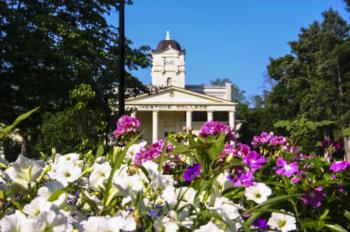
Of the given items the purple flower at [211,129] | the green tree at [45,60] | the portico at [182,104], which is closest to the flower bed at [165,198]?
the purple flower at [211,129]

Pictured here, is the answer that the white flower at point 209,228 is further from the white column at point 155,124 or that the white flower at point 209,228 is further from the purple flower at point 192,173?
the white column at point 155,124

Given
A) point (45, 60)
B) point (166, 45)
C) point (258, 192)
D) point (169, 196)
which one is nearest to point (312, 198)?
point (258, 192)

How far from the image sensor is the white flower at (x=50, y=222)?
126 centimetres

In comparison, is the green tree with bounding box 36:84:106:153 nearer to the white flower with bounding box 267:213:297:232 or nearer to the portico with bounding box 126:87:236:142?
the white flower with bounding box 267:213:297:232

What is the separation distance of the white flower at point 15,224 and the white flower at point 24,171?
1.22ft

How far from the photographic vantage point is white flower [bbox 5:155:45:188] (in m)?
Answer: 1.63

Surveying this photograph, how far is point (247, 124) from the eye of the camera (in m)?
62.5

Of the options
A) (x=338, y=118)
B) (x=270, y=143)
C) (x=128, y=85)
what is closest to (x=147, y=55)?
(x=128, y=85)

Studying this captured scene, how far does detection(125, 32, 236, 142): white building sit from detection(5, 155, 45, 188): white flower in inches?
2061

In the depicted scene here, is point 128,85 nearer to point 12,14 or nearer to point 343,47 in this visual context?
point 12,14

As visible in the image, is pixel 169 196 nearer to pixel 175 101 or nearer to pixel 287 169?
pixel 287 169

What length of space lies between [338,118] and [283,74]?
10204 millimetres

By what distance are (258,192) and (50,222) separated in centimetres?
91

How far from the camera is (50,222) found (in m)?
1.27
